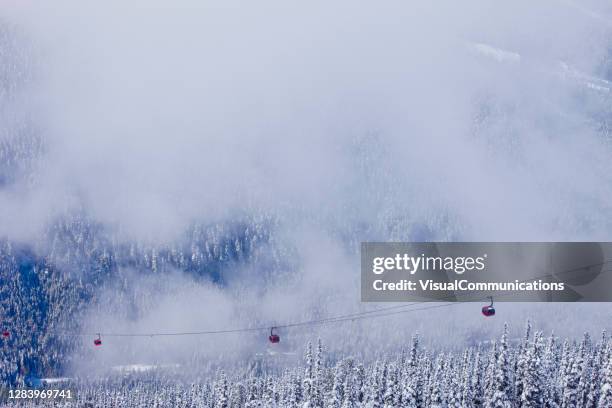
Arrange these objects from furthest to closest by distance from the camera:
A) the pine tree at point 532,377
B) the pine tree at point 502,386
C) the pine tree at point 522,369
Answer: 1. the pine tree at point 522,369
2. the pine tree at point 532,377
3. the pine tree at point 502,386

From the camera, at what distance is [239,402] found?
155875 mm

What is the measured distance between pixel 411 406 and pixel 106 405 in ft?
479

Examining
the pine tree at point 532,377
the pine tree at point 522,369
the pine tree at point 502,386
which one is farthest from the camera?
the pine tree at point 522,369

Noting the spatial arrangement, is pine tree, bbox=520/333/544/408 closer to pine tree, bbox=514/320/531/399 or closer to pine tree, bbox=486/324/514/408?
pine tree, bbox=514/320/531/399

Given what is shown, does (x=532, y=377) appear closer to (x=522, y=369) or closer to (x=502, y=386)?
(x=522, y=369)

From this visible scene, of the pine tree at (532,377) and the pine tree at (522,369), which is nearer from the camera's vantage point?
the pine tree at (532,377)

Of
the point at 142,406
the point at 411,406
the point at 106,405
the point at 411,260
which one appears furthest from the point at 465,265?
the point at 106,405

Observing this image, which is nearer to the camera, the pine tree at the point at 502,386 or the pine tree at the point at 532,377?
the pine tree at the point at 502,386

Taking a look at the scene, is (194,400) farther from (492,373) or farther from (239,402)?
(492,373)

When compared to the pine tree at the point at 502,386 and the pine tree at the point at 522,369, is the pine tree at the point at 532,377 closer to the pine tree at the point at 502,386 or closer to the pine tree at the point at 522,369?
the pine tree at the point at 522,369

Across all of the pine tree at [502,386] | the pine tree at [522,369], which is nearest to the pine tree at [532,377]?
the pine tree at [522,369]

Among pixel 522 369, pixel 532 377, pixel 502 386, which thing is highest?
pixel 522 369

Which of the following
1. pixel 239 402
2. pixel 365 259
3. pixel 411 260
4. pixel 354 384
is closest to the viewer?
pixel 411 260

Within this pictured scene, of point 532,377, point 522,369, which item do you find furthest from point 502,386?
point 532,377
